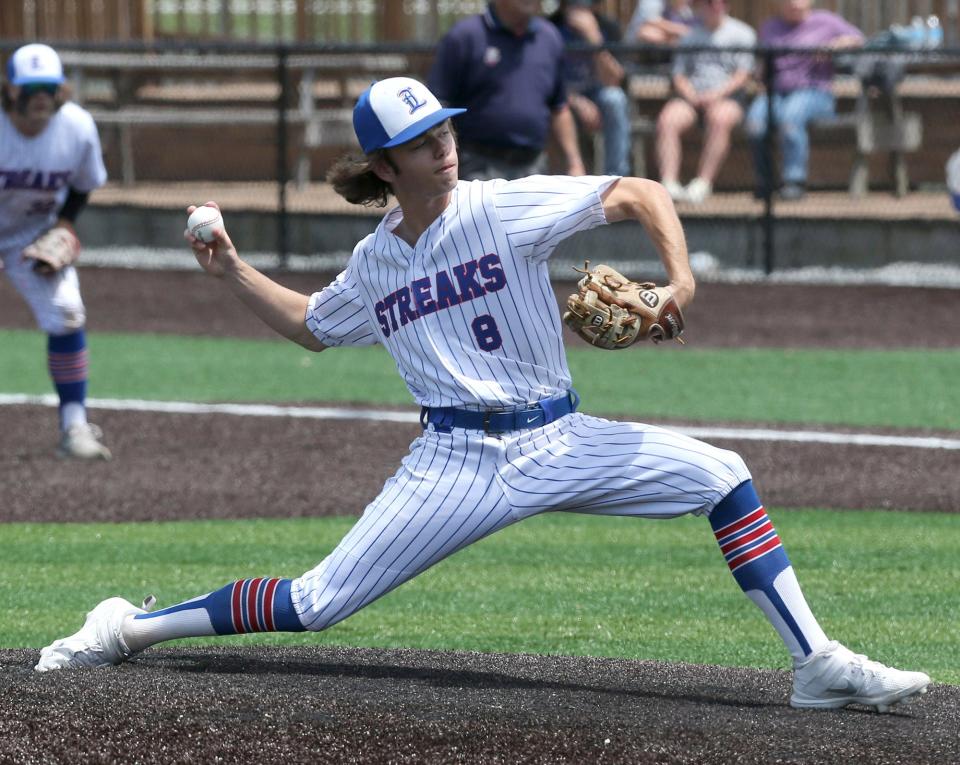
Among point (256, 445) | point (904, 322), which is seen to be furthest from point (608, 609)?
point (904, 322)

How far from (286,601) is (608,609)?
1735 mm

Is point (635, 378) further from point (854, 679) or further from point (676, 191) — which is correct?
point (854, 679)

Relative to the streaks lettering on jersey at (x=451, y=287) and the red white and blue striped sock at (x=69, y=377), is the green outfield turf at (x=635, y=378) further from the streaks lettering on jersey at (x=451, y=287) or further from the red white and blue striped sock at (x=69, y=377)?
the streaks lettering on jersey at (x=451, y=287)

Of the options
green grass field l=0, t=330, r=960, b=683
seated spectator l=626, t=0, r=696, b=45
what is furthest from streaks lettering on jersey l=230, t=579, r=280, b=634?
seated spectator l=626, t=0, r=696, b=45

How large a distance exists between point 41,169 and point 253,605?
15.3ft

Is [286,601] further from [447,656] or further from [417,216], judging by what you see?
[417,216]

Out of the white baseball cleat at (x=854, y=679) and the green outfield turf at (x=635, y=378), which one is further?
the green outfield turf at (x=635, y=378)

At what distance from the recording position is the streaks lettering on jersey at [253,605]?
15.3ft

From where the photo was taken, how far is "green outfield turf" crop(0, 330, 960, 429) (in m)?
10.0

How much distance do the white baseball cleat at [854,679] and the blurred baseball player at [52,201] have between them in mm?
5133

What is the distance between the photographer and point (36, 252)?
849cm

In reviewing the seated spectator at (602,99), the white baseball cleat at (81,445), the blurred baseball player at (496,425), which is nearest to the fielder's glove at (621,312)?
the blurred baseball player at (496,425)

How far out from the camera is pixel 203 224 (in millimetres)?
4785

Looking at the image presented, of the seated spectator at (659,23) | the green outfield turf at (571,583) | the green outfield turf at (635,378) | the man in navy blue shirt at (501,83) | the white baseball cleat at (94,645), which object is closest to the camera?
the white baseball cleat at (94,645)
